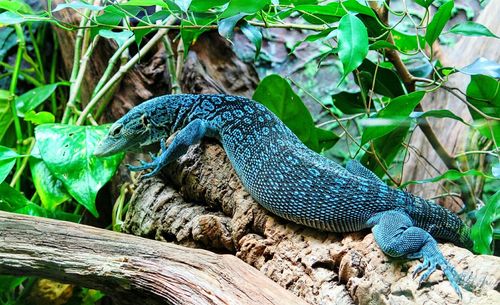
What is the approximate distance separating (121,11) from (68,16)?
5.37 ft

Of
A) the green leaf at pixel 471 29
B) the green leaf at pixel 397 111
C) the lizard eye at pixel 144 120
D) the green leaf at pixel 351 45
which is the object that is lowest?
the lizard eye at pixel 144 120

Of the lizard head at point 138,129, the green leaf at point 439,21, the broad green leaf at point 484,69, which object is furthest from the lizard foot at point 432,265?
the lizard head at point 138,129

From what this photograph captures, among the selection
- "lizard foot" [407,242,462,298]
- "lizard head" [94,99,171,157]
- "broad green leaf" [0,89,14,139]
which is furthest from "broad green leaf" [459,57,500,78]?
"broad green leaf" [0,89,14,139]

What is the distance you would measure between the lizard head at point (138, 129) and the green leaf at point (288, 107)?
0.59 metres

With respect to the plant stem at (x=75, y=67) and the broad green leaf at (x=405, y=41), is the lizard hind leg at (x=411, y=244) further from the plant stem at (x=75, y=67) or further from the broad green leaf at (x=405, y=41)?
the plant stem at (x=75, y=67)

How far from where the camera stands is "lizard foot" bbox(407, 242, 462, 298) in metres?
2.04

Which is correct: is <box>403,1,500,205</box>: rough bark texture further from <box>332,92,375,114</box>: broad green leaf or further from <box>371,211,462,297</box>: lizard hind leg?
<box>371,211,462,297</box>: lizard hind leg

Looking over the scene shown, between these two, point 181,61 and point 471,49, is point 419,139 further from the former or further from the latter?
point 181,61

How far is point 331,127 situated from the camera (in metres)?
4.97

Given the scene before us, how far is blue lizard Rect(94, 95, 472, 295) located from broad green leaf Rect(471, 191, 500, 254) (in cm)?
17

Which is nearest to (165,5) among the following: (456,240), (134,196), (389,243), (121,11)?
(121,11)

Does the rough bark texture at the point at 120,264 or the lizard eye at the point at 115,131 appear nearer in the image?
the rough bark texture at the point at 120,264

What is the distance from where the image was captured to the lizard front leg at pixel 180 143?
3.06 meters

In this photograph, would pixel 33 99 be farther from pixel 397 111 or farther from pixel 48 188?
pixel 397 111
